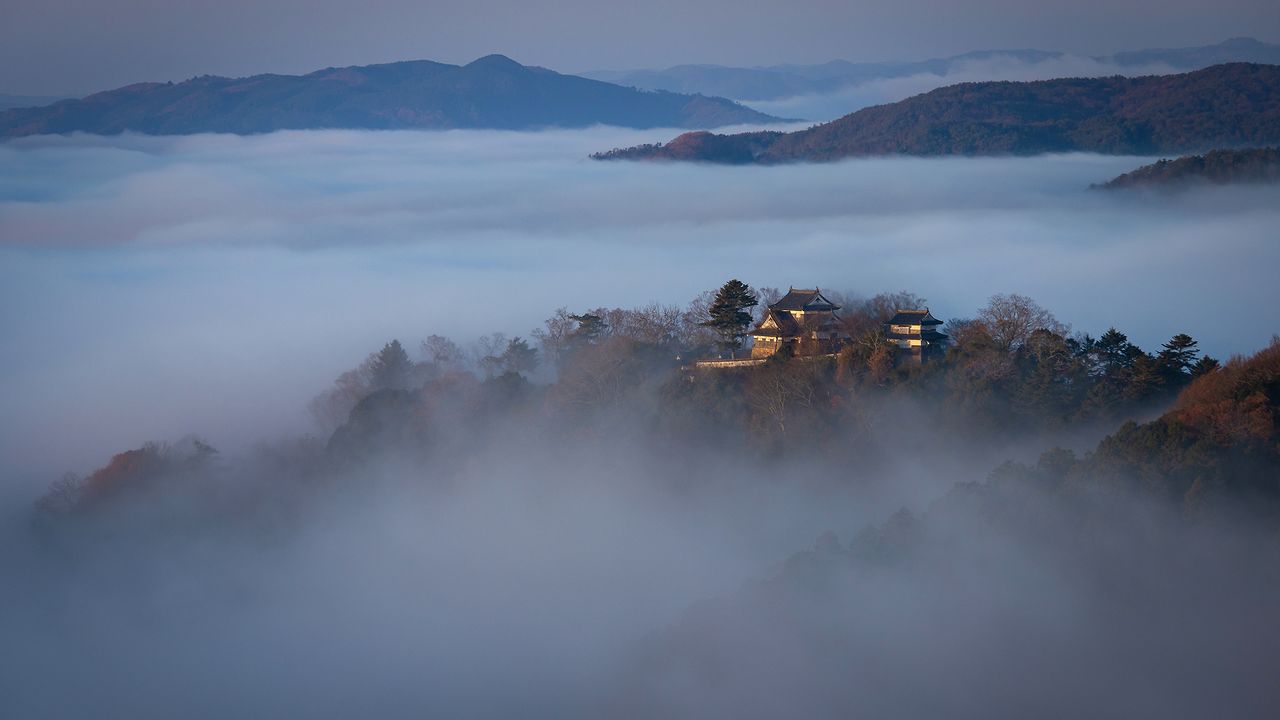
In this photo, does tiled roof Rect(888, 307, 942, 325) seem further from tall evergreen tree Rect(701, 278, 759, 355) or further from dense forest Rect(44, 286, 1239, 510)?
tall evergreen tree Rect(701, 278, 759, 355)

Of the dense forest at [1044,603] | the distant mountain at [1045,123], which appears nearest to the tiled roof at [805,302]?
the dense forest at [1044,603]

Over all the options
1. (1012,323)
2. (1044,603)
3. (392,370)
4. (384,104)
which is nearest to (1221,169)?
(1012,323)

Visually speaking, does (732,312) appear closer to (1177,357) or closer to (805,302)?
(805,302)

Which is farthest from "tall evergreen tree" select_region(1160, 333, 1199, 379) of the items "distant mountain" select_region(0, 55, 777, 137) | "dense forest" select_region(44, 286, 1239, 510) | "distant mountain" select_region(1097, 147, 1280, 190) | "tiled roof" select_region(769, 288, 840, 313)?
"distant mountain" select_region(0, 55, 777, 137)

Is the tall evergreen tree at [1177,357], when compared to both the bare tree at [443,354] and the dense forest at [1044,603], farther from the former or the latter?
the bare tree at [443,354]

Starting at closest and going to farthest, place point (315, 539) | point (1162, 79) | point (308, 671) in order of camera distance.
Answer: point (308, 671), point (315, 539), point (1162, 79)

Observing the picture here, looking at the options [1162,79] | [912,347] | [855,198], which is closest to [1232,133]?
[1162,79]

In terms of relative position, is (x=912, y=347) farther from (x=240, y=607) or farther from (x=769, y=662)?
(x=240, y=607)

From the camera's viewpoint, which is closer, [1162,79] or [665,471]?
[665,471]
